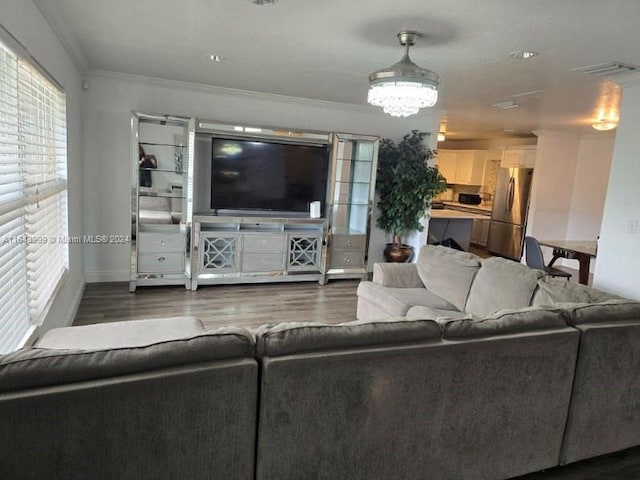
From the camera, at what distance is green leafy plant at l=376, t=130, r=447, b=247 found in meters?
5.64

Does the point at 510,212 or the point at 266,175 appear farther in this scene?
the point at 510,212

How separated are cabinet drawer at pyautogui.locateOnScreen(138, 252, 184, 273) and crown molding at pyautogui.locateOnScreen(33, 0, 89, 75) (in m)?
1.98

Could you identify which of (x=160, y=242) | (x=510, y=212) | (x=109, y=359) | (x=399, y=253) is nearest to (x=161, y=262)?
(x=160, y=242)

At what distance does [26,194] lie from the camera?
7.33ft

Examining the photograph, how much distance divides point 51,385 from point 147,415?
284mm

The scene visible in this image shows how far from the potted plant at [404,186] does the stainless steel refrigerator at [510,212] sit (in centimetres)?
268

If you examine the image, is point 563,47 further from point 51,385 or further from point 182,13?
point 51,385

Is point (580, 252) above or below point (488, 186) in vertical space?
below

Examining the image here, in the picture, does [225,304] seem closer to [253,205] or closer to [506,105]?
[253,205]

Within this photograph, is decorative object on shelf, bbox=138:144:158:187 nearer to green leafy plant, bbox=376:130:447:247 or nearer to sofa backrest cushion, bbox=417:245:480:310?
green leafy plant, bbox=376:130:447:247

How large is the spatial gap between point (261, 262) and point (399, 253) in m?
1.93

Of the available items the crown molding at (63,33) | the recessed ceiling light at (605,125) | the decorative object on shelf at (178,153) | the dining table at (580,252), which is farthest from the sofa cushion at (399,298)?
the recessed ceiling light at (605,125)

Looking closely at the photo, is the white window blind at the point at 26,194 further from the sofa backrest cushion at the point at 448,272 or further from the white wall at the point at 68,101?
the sofa backrest cushion at the point at 448,272

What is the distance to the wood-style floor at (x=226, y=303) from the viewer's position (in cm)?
408
